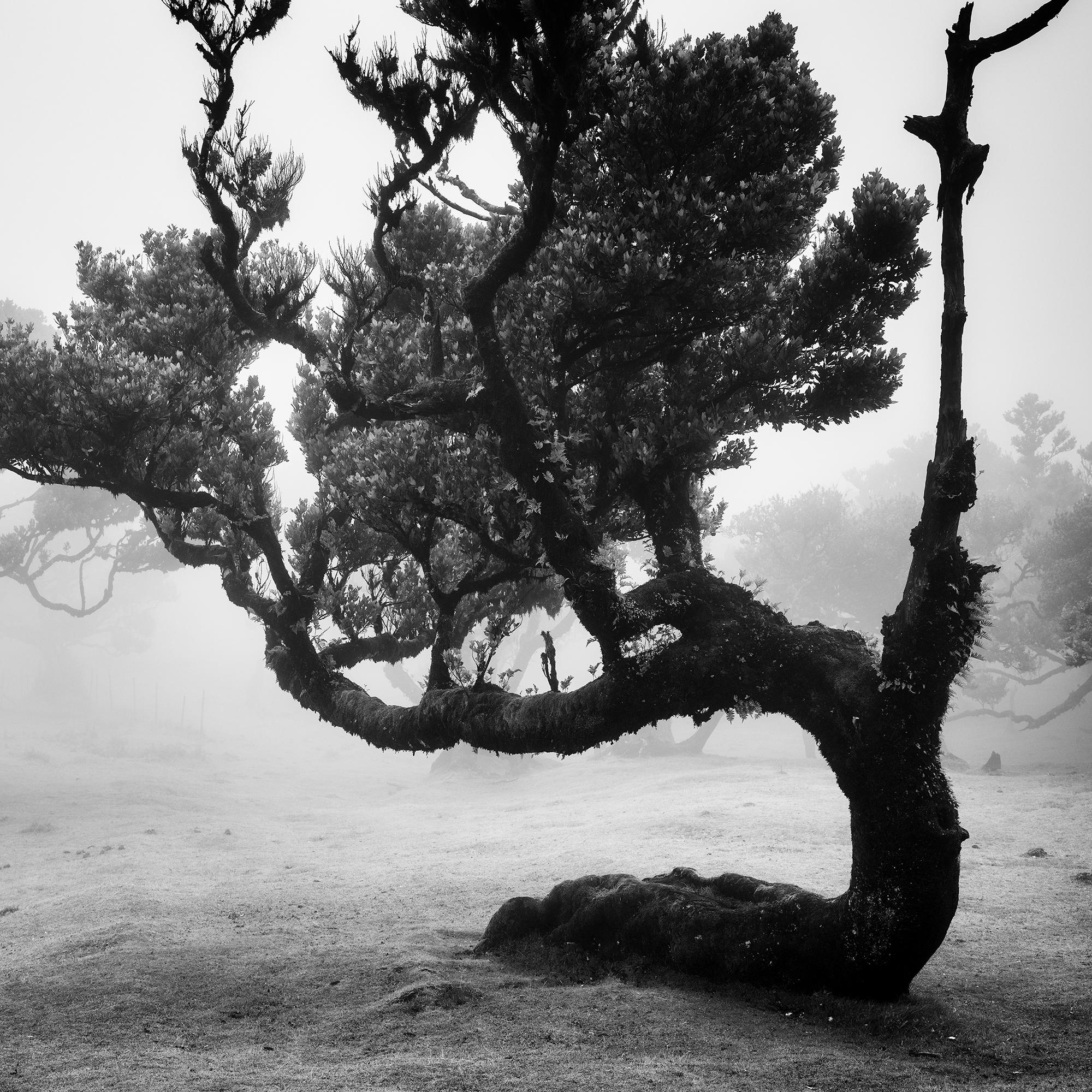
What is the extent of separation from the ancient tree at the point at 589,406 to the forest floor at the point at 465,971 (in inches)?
35.3

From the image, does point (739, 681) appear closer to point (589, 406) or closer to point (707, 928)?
point (707, 928)

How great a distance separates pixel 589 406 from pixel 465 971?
714cm

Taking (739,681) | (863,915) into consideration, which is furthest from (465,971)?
(739,681)

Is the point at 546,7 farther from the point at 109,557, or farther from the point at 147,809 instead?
the point at 109,557

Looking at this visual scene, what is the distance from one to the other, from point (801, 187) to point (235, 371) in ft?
33.9

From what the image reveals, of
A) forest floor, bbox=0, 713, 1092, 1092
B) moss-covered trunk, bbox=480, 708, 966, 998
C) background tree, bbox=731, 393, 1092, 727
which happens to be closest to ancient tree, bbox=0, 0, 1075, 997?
moss-covered trunk, bbox=480, 708, 966, 998

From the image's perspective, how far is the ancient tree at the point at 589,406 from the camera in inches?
264

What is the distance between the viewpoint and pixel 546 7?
6867mm

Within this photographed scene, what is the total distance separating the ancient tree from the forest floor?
0.90 metres

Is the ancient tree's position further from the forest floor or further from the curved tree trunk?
the forest floor

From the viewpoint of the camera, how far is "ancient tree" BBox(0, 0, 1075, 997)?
670cm

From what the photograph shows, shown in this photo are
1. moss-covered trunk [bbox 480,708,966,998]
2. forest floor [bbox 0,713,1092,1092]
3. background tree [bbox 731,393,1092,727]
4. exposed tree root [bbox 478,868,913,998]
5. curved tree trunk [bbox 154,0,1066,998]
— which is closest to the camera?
forest floor [bbox 0,713,1092,1092]

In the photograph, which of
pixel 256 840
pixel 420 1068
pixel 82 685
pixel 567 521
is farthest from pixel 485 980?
pixel 82 685

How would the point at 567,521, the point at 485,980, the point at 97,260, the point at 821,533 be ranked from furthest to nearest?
the point at 821,533 → the point at 97,260 → the point at 567,521 → the point at 485,980
